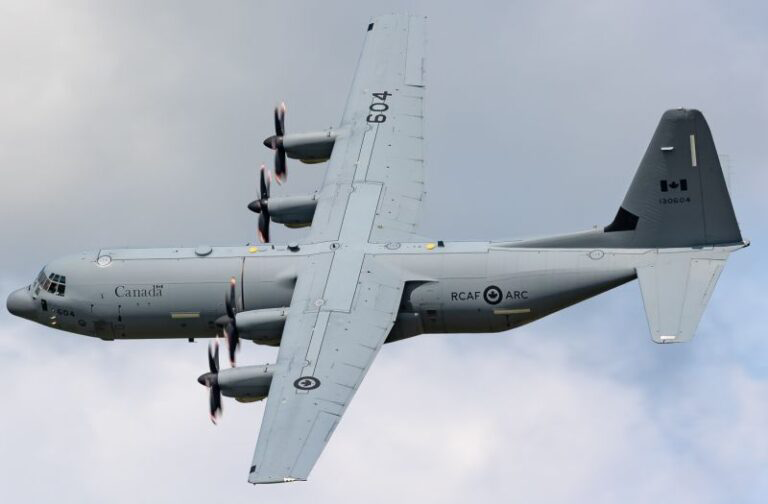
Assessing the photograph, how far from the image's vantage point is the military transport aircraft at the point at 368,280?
8100cm

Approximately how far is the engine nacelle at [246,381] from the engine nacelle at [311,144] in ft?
51.5

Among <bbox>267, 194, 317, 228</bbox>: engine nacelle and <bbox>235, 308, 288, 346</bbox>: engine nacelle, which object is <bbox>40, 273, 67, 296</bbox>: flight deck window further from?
<bbox>267, 194, 317, 228</bbox>: engine nacelle

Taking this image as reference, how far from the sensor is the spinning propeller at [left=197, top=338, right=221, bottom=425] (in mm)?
81125

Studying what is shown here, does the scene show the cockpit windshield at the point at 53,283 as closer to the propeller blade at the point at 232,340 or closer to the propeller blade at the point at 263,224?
the propeller blade at the point at 232,340

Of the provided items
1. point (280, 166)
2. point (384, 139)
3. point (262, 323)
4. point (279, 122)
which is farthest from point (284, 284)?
point (279, 122)

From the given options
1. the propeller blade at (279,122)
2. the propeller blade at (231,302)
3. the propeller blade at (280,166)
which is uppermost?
the propeller blade at (279,122)

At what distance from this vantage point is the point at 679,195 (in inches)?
3282

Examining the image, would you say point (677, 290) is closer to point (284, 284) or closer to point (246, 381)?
point (284, 284)

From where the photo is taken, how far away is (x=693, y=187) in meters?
83.1

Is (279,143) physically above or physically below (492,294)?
above

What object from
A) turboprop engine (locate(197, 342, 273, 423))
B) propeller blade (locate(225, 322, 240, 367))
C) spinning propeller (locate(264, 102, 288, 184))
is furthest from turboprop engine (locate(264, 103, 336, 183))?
turboprop engine (locate(197, 342, 273, 423))

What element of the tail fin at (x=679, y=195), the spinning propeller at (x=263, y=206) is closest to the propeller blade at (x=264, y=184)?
the spinning propeller at (x=263, y=206)

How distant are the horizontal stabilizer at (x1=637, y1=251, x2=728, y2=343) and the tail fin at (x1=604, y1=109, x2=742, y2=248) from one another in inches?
35.8

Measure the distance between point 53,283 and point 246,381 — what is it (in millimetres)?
11601
